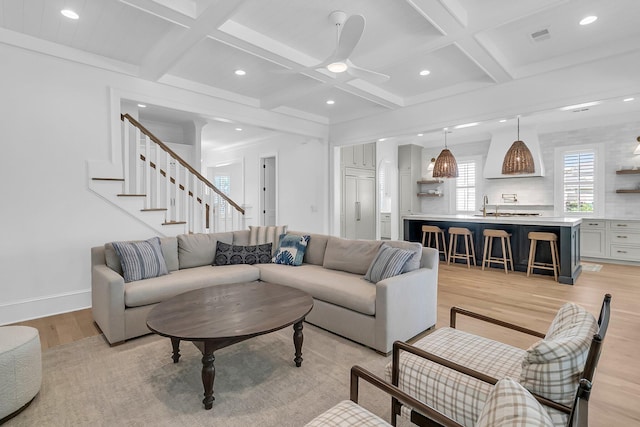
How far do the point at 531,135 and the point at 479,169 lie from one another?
1.37m

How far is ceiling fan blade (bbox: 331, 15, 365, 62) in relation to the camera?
7.59 ft

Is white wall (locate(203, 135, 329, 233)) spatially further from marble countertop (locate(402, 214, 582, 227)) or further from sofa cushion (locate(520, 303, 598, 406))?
sofa cushion (locate(520, 303, 598, 406))

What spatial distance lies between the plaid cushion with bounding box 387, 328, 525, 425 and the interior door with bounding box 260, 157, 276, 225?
273 inches

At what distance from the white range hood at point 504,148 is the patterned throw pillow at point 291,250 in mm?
5479

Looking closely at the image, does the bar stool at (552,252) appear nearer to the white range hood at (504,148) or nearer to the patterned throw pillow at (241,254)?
the white range hood at (504,148)

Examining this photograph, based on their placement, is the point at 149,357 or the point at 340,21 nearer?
the point at 149,357

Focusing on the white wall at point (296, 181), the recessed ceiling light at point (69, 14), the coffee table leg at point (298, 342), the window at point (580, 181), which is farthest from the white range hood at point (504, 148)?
the recessed ceiling light at point (69, 14)

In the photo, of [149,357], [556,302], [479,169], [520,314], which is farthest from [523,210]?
[149,357]

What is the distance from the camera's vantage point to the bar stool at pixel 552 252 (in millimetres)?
4926

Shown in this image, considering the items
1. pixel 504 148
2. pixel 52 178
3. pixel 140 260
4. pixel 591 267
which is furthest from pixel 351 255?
pixel 504 148

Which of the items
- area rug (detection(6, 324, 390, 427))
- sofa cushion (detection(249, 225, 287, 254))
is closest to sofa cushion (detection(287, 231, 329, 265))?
sofa cushion (detection(249, 225, 287, 254))

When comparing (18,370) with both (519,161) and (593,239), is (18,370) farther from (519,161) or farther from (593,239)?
(593,239)

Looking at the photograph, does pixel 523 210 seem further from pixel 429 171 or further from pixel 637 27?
pixel 637 27

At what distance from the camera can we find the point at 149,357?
2535 millimetres
